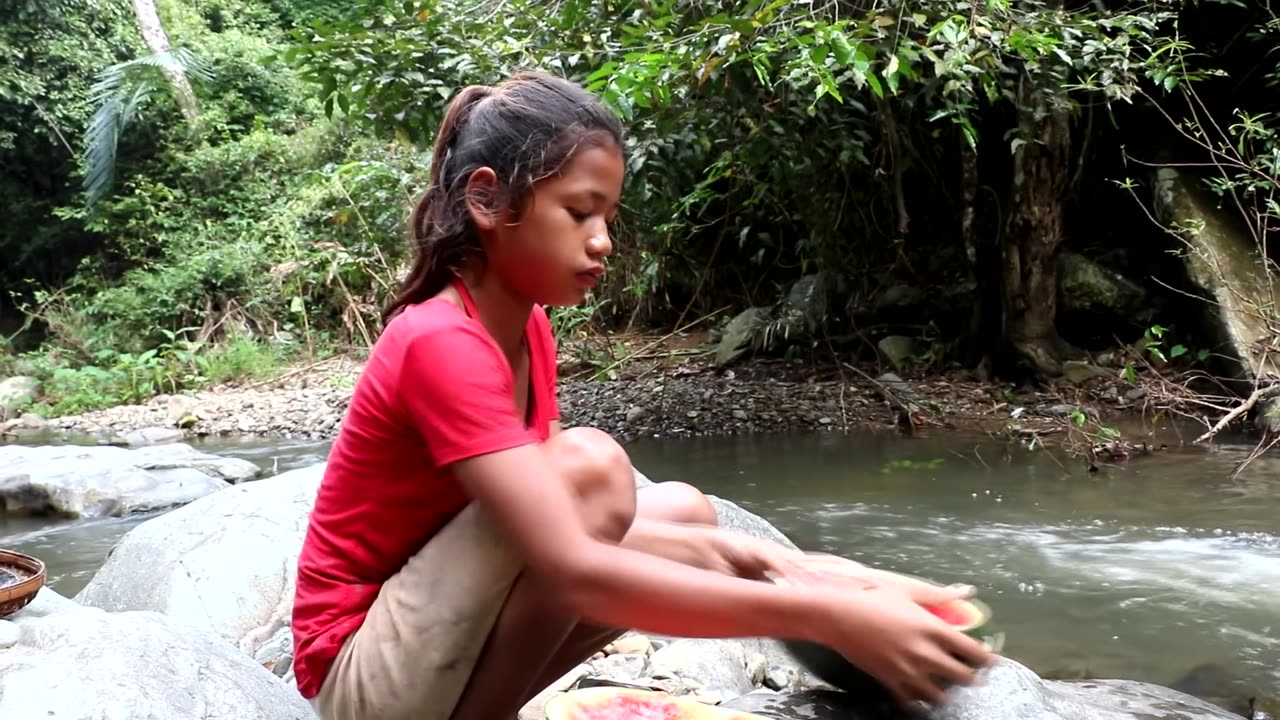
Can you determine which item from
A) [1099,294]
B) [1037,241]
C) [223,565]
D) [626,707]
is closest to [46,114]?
[223,565]

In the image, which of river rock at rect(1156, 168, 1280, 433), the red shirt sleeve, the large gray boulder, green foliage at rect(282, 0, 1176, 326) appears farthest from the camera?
river rock at rect(1156, 168, 1280, 433)

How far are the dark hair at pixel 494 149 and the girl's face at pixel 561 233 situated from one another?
2 cm

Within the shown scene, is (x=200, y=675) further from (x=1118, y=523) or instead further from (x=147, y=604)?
(x=1118, y=523)

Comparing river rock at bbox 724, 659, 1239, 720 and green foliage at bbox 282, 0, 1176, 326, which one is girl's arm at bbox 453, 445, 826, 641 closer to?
river rock at bbox 724, 659, 1239, 720

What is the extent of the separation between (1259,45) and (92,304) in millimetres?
12898

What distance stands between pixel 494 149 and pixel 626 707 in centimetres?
121

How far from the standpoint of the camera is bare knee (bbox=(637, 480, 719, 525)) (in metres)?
1.95

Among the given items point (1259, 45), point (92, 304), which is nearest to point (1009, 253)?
point (1259, 45)

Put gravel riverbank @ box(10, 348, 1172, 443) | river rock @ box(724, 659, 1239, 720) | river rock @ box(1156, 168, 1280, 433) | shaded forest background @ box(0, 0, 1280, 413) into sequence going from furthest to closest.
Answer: gravel riverbank @ box(10, 348, 1172, 443)
river rock @ box(1156, 168, 1280, 433)
shaded forest background @ box(0, 0, 1280, 413)
river rock @ box(724, 659, 1239, 720)

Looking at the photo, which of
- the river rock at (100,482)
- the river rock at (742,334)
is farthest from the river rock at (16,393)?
the river rock at (742,334)

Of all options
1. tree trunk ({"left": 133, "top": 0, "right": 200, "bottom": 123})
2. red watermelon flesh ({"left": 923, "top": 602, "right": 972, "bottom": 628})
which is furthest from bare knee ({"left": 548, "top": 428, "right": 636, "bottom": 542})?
tree trunk ({"left": 133, "top": 0, "right": 200, "bottom": 123})

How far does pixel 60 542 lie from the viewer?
5523 mm

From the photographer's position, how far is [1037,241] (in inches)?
279

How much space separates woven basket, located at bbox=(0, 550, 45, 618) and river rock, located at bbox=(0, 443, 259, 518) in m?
3.39
